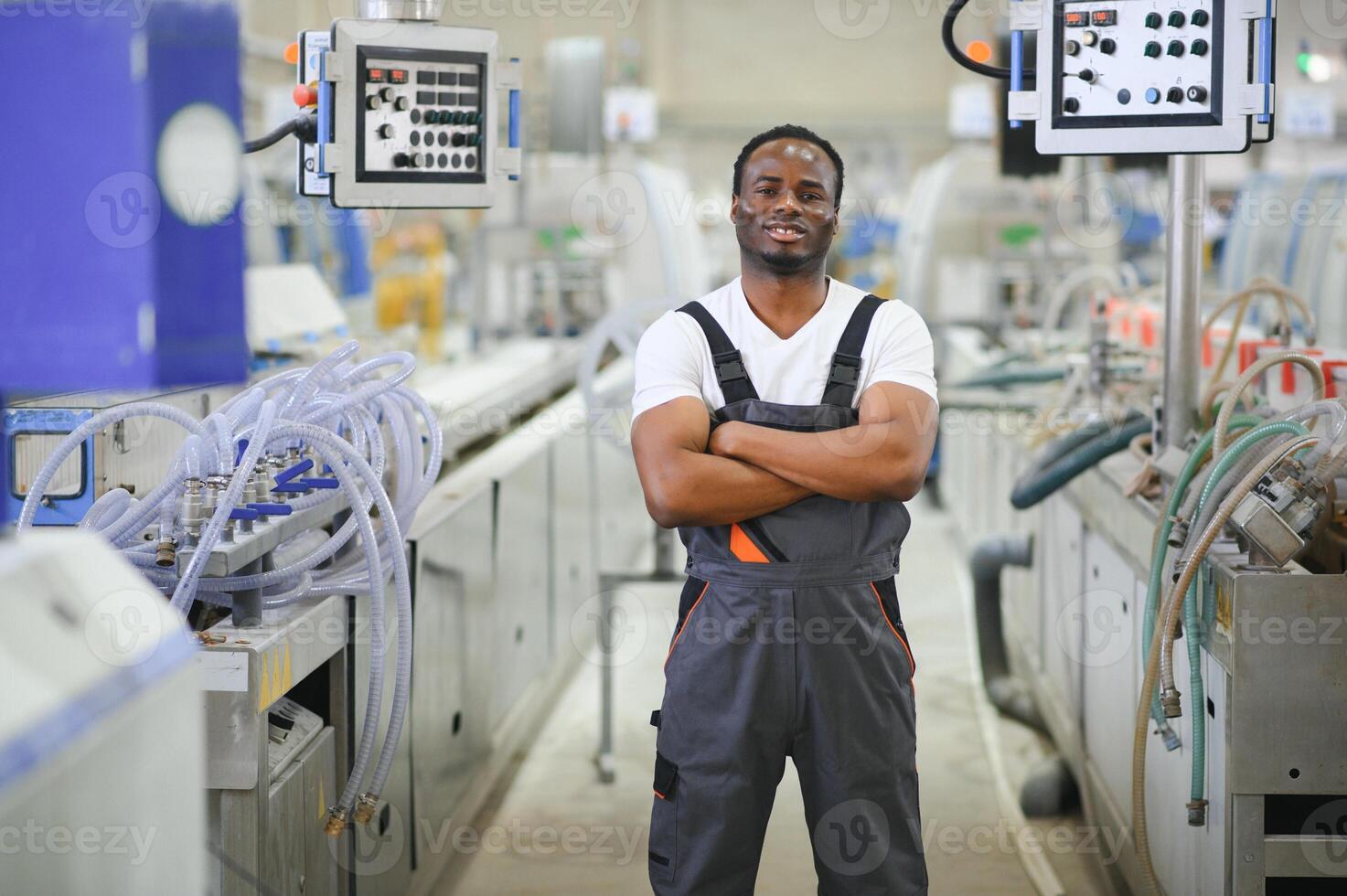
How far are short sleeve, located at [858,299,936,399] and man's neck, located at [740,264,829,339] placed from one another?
4.1 inches

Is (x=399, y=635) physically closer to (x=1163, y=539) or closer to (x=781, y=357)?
(x=781, y=357)

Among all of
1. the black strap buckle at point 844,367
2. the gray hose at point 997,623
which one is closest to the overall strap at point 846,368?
the black strap buckle at point 844,367

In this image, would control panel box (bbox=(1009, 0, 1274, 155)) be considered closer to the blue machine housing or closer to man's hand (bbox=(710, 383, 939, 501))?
man's hand (bbox=(710, 383, 939, 501))

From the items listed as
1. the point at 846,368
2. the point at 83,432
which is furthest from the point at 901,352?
the point at 83,432

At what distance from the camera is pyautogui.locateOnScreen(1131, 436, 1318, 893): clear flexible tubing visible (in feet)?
6.68

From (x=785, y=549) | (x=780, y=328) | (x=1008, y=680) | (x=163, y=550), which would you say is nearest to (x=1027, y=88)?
(x=780, y=328)

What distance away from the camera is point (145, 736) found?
1098 mm

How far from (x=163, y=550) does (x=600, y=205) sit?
16.0ft

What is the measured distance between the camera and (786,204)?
1.98 metres

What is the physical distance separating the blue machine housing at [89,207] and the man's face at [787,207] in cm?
87

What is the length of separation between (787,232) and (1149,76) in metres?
0.75

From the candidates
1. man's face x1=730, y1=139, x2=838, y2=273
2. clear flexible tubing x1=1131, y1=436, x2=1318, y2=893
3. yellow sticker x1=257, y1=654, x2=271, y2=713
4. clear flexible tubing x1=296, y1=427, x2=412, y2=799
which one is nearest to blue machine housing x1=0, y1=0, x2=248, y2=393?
yellow sticker x1=257, y1=654, x2=271, y2=713

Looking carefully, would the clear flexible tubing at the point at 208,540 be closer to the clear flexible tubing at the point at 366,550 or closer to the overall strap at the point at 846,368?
the clear flexible tubing at the point at 366,550

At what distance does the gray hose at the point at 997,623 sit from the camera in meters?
3.97
